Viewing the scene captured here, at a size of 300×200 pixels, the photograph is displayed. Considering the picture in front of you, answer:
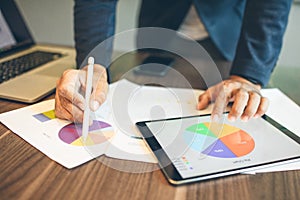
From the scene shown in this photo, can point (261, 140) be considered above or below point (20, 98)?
below

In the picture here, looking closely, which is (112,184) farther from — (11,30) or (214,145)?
(11,30)

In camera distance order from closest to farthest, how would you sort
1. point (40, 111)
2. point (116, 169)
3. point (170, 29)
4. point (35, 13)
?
point (116, 169), point (40, 111), point (170, 29), point (35, 13)

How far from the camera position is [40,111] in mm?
663

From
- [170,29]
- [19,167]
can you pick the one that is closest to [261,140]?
[19,167]

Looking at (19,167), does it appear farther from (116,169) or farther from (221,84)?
(221,84)

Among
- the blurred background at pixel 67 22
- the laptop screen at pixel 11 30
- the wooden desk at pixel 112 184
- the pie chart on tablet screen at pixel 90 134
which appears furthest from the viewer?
the blurred background at pixel 67 22

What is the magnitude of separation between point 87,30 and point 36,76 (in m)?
0.17

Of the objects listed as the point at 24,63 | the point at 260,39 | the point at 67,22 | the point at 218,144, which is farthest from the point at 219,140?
the point at 67,22

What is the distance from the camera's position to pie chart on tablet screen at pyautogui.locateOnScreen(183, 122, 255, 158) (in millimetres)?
526

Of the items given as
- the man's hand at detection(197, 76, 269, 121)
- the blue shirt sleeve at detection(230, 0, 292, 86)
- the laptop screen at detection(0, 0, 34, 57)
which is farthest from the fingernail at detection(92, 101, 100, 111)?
the laptop screen at detection(0, 0, 34, 57)

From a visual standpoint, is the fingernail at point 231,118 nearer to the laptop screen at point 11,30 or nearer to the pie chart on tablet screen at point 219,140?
the pie chart on tablet screen at point 219,140

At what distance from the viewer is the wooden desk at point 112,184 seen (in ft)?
1.44

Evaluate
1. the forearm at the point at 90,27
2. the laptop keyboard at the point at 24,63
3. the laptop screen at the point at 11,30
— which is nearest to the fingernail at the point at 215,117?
the forearm at the point at 90,27

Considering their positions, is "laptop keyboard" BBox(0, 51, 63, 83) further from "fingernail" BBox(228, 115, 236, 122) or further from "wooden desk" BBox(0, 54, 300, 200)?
"fingernail" BBox(228, 115, 236, 122)
